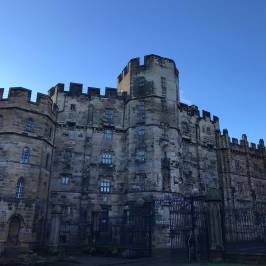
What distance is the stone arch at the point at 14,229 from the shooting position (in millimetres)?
24328

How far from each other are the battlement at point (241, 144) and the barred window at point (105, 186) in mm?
18065

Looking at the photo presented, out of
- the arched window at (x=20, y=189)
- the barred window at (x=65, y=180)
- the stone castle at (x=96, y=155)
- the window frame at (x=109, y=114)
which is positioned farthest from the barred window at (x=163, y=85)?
the arched window at (x=20, y=189)

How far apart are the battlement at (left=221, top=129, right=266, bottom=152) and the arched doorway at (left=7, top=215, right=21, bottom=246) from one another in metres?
27.8

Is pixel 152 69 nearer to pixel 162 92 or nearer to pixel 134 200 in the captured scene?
pixel 162 92

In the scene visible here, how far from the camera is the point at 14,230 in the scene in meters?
24.8

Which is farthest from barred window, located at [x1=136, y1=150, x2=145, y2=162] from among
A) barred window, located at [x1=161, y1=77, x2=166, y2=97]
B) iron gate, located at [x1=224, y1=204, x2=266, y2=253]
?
iron gate, located at [x1=224, y1=204, x2=266, y2=253]

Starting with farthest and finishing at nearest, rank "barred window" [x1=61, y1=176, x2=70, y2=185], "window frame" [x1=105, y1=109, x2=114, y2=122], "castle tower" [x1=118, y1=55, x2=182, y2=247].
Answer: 1. "window frame" [x1=105, y1=109, x2=114, y2=122]
2. "barred window" [x1=61, y1=176, x2=70, y2=185]
3. "castle tower" [x1=118, y1=55, x2=182, y2=247]

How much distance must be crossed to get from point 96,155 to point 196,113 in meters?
14.5

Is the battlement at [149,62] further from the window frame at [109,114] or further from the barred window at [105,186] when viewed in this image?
the barred window at [105,186]

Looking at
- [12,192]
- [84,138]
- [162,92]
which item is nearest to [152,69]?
[162,92]

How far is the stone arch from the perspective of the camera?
79.8 ft

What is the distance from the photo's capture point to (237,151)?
4312cm

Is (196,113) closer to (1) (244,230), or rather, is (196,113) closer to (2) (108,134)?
(2) (108,134)

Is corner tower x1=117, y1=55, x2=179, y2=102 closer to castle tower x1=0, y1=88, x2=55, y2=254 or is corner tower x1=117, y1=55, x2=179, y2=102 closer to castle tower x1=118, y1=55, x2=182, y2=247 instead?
castle tower x1=118, y1=55, x2=182, y2=247
